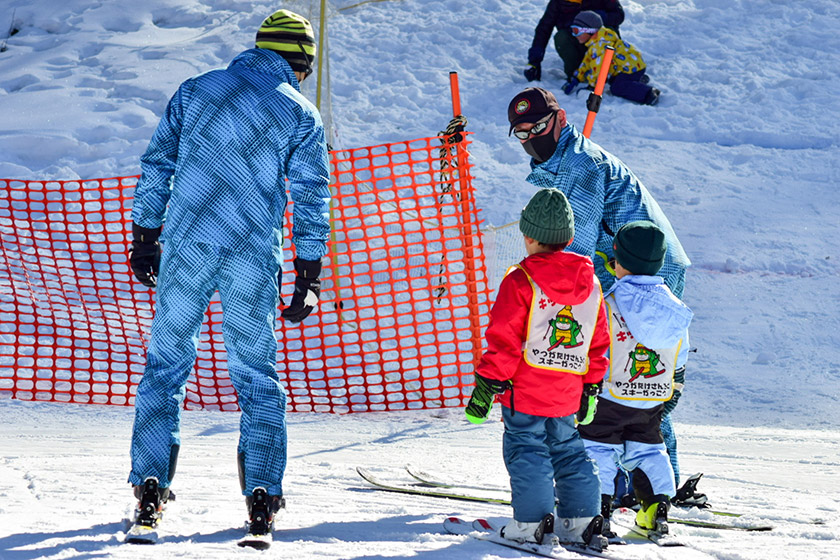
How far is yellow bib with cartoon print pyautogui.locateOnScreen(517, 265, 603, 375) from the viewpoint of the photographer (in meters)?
3.20

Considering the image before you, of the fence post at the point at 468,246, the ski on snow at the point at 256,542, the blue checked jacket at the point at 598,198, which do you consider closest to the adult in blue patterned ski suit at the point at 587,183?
the blue checked jacket at the point at 598,198

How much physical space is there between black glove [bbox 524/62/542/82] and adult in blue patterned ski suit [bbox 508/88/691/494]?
808 cm

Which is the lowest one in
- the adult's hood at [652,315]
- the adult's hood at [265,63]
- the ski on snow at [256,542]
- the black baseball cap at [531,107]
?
the ski on snow at [256,542]

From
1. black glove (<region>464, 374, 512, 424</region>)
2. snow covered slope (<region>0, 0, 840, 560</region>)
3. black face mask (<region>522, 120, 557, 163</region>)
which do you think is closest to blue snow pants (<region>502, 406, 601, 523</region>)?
black glove (<region>464, 374, 512, 424</region>)

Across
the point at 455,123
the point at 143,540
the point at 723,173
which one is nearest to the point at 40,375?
the point at 455,123

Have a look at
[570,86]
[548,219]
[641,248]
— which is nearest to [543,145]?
[641,248]

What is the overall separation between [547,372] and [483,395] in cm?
23

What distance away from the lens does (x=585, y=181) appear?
388 centimetres

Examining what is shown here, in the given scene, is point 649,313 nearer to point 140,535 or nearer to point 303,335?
point 140,535

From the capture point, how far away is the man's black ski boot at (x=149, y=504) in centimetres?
328

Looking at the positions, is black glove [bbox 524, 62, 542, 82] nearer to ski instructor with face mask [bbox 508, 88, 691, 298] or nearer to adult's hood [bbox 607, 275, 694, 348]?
ski instructor with face mask [bbox 508, 88, 691, 298]

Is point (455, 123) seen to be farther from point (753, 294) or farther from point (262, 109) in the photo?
point (753, 294)

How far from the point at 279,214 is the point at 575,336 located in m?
1.12

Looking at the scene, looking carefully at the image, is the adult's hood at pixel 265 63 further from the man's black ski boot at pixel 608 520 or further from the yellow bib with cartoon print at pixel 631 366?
the man's black ski boot at pixel 608 520
